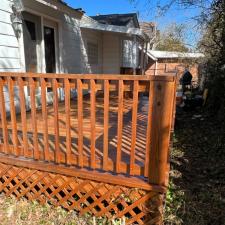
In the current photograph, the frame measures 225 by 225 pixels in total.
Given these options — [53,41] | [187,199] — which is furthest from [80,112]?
[53,41]

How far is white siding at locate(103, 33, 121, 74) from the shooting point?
34.7 ft

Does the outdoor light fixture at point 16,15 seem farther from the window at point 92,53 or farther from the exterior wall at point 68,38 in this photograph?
the window at point 92,53

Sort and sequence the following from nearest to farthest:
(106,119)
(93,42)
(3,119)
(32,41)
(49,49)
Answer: (106,119)
(3,119)
(32,41)
(49,49)
(93,42)

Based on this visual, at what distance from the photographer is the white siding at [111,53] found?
1057 centimetres

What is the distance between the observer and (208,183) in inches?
136

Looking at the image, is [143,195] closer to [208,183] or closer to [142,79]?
[142,79]

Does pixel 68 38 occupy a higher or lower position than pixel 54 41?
higher

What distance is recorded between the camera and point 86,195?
2619 millimetres

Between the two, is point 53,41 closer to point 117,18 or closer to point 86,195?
point 86,195

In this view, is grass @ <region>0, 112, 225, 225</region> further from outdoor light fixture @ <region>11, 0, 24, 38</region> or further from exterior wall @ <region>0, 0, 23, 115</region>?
outdoor light fixture @ <region>11, 0, 24, 38</region>

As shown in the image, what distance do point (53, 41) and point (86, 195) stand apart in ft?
17.2

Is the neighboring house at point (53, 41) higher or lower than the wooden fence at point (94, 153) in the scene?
higher

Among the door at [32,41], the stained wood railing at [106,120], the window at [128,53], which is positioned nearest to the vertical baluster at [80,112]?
the stained wood railing at [106,120]

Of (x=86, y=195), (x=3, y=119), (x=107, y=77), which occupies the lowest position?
(x=86, y=195)
